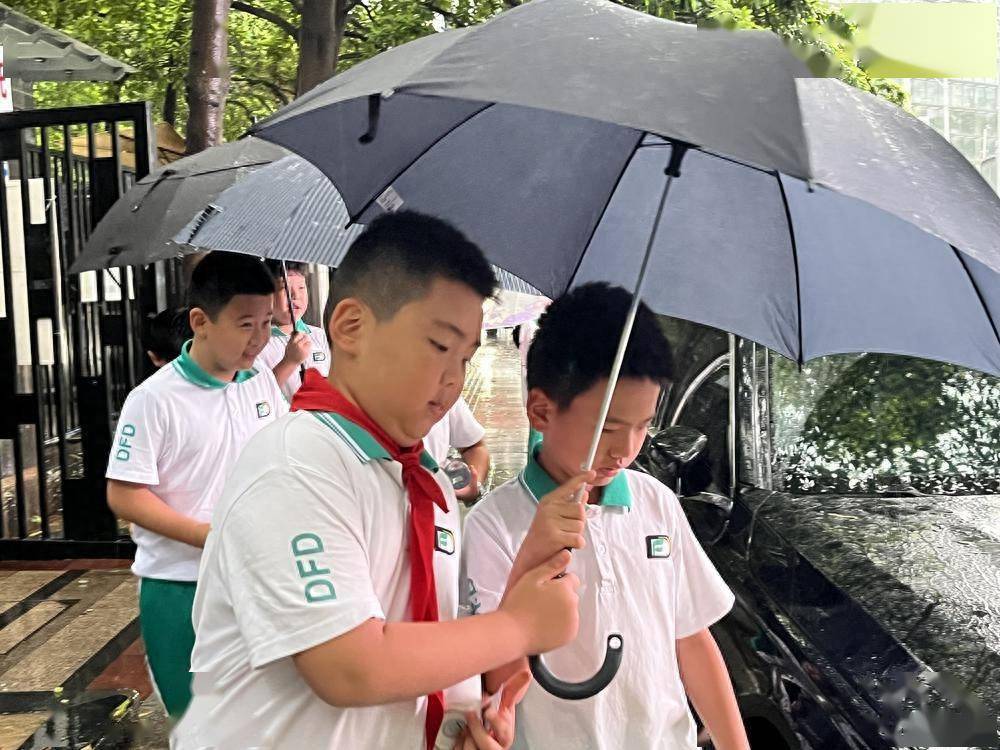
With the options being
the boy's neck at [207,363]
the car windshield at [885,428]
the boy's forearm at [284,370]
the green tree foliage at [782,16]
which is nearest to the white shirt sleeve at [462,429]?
the boy's forearm at [284,370]

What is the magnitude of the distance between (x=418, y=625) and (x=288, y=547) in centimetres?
20

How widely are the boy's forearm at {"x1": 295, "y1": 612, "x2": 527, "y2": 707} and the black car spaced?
1.19m

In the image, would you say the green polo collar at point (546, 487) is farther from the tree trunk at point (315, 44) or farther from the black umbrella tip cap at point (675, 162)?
the tree trunk at point (315, 44)

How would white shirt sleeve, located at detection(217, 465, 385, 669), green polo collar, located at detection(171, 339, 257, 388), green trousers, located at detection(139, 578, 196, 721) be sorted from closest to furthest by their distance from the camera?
white shirt sleeve, located at detection(217, 465, 385, 669) < green trousers, located at detection(139, 578, 196, 721) < green polo collar, located at detection(171, 339, 257, 388)

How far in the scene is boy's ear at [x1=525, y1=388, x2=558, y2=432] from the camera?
2.10 m

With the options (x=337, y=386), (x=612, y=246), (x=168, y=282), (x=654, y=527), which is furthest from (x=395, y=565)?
(x=168, y=282)

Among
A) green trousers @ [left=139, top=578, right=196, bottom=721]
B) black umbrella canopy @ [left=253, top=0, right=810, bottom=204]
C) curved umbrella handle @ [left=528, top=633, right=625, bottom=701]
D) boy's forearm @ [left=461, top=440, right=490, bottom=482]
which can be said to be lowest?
green trousers @ [left=139, top=578, right=196, bottom=721]

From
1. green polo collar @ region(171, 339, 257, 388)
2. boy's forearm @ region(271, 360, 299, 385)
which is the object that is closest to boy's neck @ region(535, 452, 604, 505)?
green polo collar @ region(171, 339, 257, 388)

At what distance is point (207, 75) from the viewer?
7.01 metres

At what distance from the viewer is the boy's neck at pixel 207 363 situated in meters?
3.31

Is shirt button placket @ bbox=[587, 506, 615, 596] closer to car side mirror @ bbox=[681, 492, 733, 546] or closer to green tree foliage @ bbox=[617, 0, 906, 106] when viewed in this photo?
car side mirror @ bbox=[681, 492, 733, 546]

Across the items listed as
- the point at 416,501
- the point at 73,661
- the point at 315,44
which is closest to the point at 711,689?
the point at 416,501

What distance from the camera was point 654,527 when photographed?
2.12m

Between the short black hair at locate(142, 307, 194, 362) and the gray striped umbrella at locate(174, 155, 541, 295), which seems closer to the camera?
the gray striped umbrella at locate(174, 155, 541, 295)
